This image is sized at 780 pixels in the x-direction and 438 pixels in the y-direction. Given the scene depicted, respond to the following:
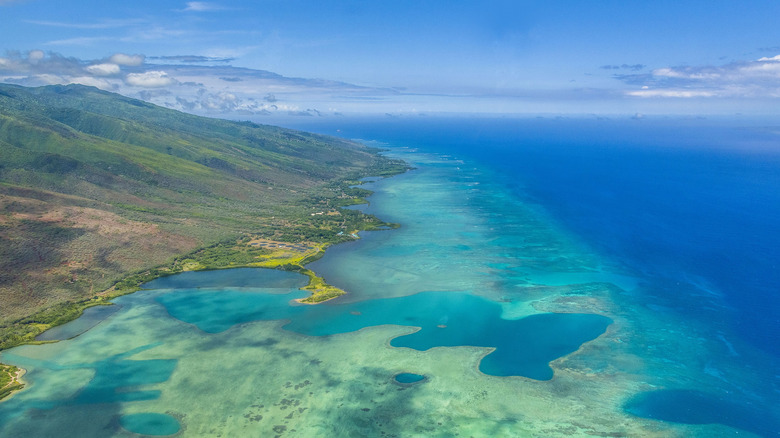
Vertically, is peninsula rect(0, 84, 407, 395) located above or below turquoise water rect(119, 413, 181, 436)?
above

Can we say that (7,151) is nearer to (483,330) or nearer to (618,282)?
(483,330)

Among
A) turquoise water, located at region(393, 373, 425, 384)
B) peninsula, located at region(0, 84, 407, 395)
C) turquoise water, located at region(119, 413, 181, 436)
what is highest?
peninsula, located at region(0, 84, 407, 395)

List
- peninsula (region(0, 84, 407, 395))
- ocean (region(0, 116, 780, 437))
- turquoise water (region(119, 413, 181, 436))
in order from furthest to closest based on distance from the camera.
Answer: peninsula (region(0, 84, 407, 395)) → ocean (region(0, 116, 780, 437)) → turquoise water (region(119, 413, 181, 436))

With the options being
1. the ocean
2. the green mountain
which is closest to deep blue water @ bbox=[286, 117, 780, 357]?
the ocean

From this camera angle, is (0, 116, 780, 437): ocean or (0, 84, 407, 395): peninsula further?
(0, 84, 407, 395): peninsula

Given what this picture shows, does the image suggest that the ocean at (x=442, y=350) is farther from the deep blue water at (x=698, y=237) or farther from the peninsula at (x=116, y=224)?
the peninsula at (x=116, y=224)

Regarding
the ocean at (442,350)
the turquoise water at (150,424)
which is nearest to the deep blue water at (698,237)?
the ocean at (442,350)

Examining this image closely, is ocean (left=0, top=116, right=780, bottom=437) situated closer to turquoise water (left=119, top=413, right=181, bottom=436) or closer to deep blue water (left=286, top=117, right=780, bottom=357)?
turquoise water (left=119, top=413, right=181, bottom=436)

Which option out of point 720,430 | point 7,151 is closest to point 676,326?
point 720,430

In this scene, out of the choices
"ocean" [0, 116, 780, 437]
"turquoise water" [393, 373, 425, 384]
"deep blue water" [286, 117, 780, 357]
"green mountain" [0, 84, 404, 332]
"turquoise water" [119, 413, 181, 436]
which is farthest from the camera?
"green mountain" [0, 84, 404, 332]
